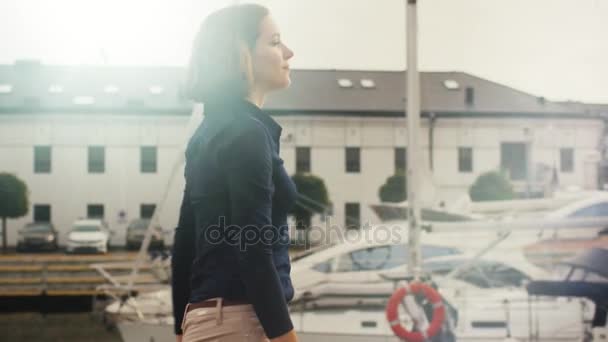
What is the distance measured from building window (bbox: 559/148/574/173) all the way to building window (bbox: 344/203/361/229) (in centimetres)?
107

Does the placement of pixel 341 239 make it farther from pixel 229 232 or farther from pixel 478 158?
pixel 229 232

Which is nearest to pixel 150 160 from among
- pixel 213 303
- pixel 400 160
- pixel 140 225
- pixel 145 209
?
pixel 140 225

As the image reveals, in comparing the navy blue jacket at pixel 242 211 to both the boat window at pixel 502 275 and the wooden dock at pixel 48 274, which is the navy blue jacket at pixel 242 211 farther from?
the wooden dock at pixel 48 274

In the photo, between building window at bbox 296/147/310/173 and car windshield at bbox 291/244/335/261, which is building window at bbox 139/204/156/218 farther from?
car windshield at bbox 291/244/335/261

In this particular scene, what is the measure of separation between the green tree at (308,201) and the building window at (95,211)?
1.46m

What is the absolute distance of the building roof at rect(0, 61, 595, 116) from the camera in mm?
4230

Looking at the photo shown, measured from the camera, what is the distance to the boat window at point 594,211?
383 cm

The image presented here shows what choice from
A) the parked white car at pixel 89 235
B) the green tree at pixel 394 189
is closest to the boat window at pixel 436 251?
the green tree at pixel 394 189

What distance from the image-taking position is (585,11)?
380 centimetres

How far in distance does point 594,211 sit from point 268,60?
320cm

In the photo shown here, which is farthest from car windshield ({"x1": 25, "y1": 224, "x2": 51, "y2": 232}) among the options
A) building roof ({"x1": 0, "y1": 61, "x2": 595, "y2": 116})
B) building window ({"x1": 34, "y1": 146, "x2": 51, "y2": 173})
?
building roof ({"x1": 0, "y1": 61, "x2": 595, "y2": 116})

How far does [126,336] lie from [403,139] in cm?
232

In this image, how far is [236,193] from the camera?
82 centimetres

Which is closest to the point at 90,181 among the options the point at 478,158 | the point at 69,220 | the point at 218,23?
the point at 69,220
